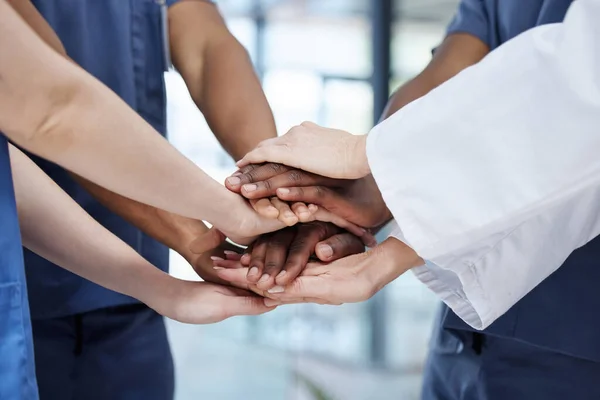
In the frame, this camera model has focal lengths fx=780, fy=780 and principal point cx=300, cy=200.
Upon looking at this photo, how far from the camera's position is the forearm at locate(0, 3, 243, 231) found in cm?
76

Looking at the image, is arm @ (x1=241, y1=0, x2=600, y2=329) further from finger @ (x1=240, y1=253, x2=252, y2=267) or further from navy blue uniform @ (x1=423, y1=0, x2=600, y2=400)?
finger @ (x1=240, y1=253, x2=252, y2=267)

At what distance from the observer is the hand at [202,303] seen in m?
1.16

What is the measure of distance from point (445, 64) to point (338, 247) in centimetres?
41

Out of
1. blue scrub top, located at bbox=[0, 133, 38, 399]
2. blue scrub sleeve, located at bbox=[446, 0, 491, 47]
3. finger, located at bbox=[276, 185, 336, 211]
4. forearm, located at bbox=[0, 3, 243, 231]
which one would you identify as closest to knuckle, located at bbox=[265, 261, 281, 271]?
finger, located at bbox=[276, 185, 336, 211]

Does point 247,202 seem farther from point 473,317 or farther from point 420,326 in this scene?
point 420,326

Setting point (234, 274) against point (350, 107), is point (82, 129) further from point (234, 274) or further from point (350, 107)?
point (350, 107)

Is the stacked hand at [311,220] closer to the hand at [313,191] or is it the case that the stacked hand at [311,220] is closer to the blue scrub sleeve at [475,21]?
the hand at [313,191]

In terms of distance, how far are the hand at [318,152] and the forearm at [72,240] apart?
236 mm

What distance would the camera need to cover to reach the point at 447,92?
3.41 feet

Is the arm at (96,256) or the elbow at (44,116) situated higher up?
the elbow at (44,116)

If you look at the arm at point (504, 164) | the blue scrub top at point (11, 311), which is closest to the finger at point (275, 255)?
the arm at point (504, 164)

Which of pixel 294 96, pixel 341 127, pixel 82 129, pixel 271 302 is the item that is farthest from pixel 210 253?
pixel 294 96

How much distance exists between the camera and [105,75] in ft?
4.31

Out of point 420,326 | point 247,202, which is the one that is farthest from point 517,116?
point 420,326
